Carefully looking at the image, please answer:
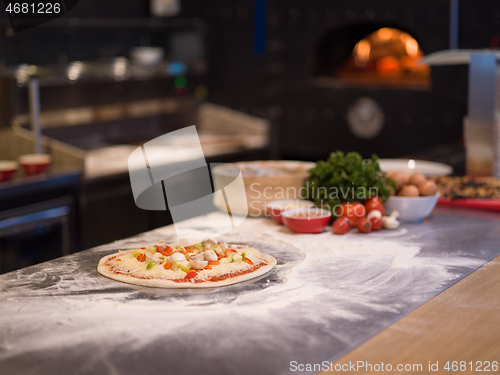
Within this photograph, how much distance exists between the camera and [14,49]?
3.63 metres

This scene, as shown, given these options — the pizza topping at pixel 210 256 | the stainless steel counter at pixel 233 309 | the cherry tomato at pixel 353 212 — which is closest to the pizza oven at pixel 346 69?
the cherry tomato at pixel 353 212

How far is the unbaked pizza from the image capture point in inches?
56.4

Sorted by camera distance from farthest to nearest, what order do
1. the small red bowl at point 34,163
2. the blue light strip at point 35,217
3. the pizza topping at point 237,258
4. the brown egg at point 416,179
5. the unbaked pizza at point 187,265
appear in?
the small red bowl at point 34,163 → the blue light strip at point 35,217 → the brown egg at point 416,179 → the pizza topping at point 237,258 → the unbaked pizza at point 187,265

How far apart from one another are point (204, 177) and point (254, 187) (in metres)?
0.28

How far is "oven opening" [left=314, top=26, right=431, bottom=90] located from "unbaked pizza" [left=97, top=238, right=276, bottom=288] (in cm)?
319

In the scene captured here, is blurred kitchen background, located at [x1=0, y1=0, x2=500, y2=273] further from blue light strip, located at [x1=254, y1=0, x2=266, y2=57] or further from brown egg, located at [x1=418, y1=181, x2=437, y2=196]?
brown egg, located at [x1=418, y1=181, x2=437, y2=196]

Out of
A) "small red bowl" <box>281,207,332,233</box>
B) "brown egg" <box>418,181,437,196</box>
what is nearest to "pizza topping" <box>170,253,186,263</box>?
"small red bowl" <box>281,207,332,233</box>

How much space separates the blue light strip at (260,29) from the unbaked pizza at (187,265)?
11.6 feet

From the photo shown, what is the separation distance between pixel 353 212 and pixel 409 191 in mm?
266

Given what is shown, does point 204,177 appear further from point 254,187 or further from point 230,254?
point 230,254

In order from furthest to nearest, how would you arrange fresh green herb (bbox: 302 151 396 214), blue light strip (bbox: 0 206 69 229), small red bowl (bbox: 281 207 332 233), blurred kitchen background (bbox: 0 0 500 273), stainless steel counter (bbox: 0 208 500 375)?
1. blurred kitchen background (bbox: 0 0 500 273)
2. blue light strip (bbox: 0 206 69 229)
3. fresh green herb (bbox: 302 151 396 214)
4. small red bowl (bbox: 281 207 332 233)
5. stainless steel counter (bbox: 0 208 500 375)

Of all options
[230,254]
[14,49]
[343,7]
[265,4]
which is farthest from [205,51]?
[230,254]

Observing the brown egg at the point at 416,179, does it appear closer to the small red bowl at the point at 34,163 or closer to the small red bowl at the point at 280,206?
the small red bowl at the point at 280,206

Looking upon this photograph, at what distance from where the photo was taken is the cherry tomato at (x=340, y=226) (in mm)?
1882
